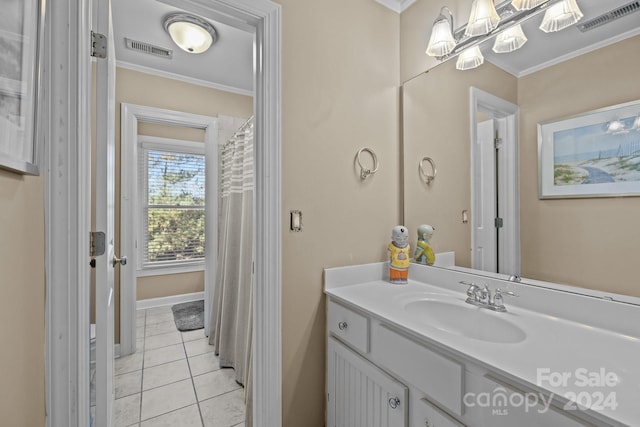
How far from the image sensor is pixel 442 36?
1431mm

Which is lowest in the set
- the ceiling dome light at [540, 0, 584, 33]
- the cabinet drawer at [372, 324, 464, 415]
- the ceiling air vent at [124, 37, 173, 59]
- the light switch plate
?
the cabinet drawer at [372, 324, 464, 415]

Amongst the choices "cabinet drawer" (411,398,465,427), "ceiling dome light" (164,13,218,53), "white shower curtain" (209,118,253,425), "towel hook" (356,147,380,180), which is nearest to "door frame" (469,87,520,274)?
"towel hook" (356,147,380,180)

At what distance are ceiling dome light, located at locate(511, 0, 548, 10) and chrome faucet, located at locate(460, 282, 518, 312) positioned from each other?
3.73 ft

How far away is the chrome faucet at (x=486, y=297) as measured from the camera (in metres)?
1.12

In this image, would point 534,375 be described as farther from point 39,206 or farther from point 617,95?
point 39,206

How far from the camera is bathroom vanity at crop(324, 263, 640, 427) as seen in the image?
0.64 meters

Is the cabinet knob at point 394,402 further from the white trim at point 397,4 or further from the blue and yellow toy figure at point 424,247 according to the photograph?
the white trim at point 397,4

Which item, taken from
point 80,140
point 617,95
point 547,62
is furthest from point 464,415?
point 80,140

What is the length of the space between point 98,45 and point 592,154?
1767 mm

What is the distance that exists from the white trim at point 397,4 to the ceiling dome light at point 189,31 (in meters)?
1.18

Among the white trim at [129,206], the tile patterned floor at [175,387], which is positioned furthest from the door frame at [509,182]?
the white trim at [129,206]

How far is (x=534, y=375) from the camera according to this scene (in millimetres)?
665

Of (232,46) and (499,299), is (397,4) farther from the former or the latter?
(499,299)

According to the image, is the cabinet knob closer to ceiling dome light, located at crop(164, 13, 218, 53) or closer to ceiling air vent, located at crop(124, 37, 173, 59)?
ceiling dome light, located at crop(164, 13, 218, 53)
